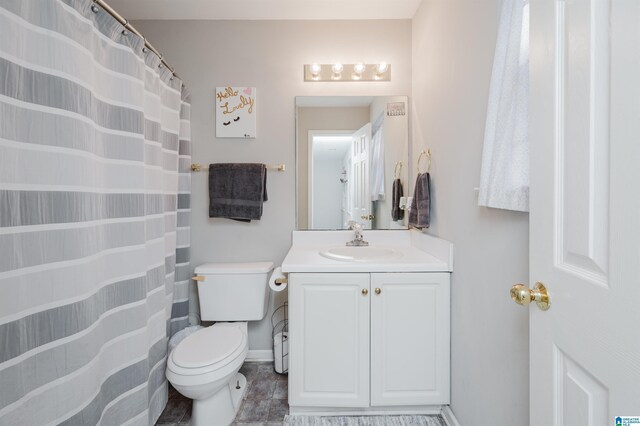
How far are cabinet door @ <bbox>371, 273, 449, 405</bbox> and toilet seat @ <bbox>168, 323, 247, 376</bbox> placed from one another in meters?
0.71

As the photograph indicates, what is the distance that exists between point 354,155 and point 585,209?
5.33 ft

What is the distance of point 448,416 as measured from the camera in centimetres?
154

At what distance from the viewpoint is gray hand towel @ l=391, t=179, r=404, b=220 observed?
6.89 feet

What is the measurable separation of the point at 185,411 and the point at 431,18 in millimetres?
2644

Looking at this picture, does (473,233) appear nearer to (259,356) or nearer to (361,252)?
(361,252)

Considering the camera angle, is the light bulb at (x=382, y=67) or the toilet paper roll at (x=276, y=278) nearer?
the toilet paper roll at (x=276, y=278)

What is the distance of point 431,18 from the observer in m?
1.74

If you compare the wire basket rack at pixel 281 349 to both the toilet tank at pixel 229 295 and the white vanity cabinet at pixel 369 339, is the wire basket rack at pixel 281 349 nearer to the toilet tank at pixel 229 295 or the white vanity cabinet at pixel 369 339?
the toilet tank at pixel 229 295

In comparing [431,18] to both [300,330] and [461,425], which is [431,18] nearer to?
[300,330]

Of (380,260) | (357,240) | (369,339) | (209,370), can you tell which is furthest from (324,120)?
(209,370)

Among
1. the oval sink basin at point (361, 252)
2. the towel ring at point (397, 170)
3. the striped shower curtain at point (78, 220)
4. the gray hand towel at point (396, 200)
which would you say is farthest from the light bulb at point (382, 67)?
the striped shower curtain at point (78, 220)

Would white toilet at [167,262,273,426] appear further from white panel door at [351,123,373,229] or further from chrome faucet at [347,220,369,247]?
white panel door at [351,123,373,229]

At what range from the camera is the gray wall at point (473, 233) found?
3.41 feet

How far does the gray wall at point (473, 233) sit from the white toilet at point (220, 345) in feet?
3.62
